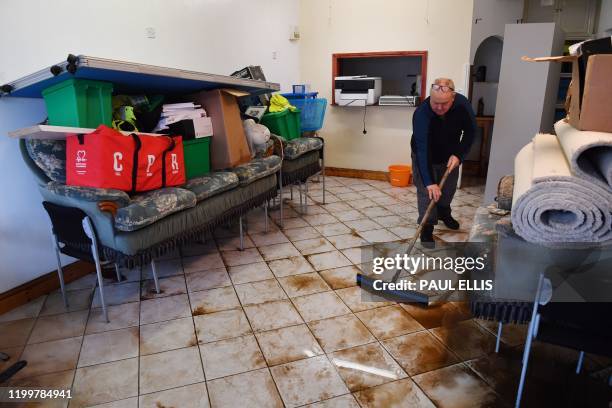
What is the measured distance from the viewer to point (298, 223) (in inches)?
144

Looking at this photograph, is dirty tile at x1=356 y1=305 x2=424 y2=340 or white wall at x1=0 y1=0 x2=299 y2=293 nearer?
dirty tile at x1=356 y1=305 x2=424 y2=340

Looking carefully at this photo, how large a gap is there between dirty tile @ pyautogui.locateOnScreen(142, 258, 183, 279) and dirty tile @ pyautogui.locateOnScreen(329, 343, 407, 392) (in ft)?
4.45

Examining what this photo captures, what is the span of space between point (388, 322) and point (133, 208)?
1437 mm

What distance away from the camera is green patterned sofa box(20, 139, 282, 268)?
1.96 meters

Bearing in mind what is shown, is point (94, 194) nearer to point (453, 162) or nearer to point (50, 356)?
point (50, 356)

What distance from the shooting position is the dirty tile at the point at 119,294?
93.0 inches

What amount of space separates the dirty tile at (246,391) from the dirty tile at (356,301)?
694mm

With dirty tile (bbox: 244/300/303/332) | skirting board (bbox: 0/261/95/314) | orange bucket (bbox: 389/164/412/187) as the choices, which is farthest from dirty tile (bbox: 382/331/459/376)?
orange bucket (bbox: 389/164/412/187)

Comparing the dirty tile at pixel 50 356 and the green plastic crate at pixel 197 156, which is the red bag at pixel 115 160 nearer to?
the green plastic crate at pixel 197 156

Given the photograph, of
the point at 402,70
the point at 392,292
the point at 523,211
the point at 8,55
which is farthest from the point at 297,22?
the point at 523,211

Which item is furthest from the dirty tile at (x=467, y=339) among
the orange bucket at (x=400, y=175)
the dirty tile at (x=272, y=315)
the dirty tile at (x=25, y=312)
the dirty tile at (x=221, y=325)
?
the orange bucket at (x=400, y=175)

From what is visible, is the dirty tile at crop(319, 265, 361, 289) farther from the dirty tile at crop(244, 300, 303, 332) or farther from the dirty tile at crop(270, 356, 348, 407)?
the dirty tile at crop(270, 356, 348, 407)

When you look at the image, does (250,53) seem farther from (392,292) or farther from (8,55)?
(392,292)

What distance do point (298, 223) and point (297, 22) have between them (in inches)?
110
